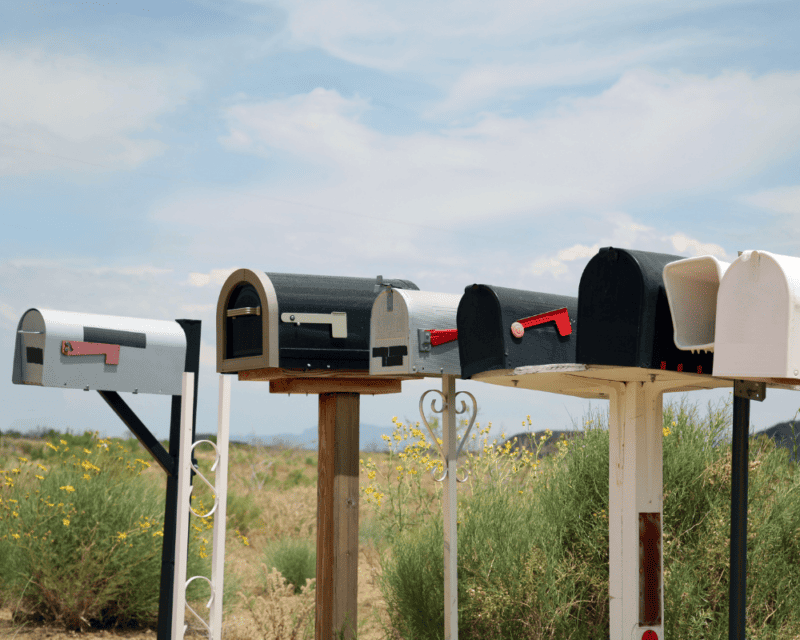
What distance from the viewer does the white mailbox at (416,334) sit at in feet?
11.7

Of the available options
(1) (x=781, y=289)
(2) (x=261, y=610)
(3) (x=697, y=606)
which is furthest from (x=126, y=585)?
(1) (x=781, y=289)

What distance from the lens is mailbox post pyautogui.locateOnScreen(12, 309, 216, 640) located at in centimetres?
416

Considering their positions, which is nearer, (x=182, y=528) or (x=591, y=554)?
(x=182, y=528)

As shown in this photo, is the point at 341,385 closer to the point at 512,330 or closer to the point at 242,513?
the point at 512,330

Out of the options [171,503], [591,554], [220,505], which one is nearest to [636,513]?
[591,554]

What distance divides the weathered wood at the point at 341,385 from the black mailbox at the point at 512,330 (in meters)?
1.20

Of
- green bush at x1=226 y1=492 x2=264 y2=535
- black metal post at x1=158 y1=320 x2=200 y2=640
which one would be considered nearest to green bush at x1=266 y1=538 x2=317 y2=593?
green bush at x1=226 y1=492 x2=264 y2=535

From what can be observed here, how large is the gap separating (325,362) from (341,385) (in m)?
0.34

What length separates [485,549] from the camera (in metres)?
4.29

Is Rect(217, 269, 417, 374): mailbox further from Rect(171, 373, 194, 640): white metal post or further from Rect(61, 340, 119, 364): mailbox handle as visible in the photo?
Rect(61, 340, 119, 364): mailbox handle

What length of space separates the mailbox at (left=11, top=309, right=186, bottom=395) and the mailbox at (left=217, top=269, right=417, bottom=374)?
45 cm

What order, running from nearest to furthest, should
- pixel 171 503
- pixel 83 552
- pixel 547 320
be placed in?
pixel 547 320
pixel 171 503
pixel 83 552

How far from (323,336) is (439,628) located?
177cm

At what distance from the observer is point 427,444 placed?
5797 millimetres
